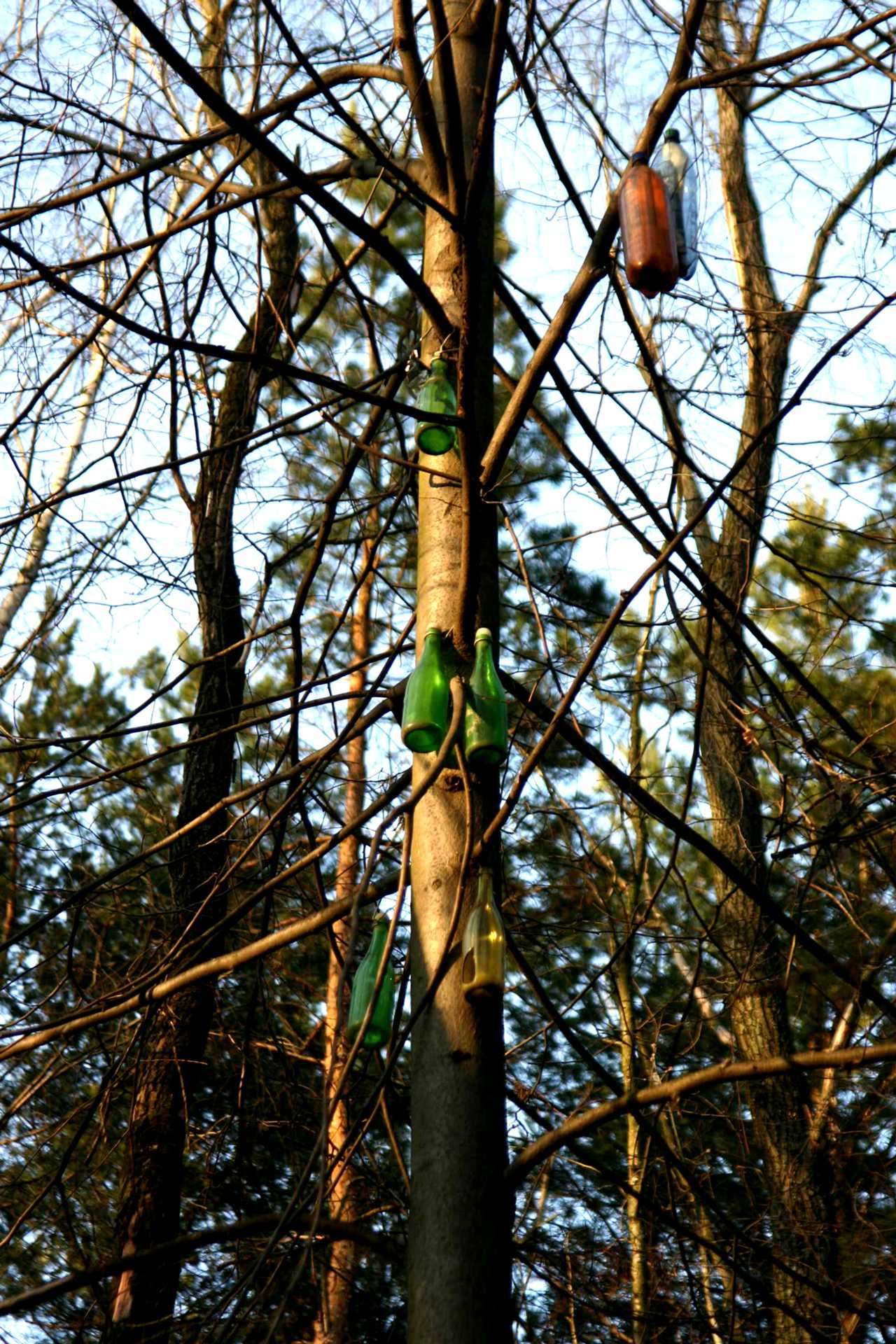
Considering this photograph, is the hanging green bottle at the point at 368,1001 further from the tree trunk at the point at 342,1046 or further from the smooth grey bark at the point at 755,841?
the smooth grey bark at the point at 755,841

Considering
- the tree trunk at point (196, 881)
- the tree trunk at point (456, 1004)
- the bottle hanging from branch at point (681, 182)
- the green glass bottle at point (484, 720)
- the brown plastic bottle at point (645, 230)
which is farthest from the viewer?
the tree trunk at point (196, 881)

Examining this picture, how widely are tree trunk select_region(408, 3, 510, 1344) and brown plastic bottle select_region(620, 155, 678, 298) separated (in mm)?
276

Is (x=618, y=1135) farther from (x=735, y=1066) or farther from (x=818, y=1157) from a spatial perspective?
(x=735, y=1066)

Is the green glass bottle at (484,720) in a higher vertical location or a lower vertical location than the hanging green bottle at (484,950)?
Answer: higher

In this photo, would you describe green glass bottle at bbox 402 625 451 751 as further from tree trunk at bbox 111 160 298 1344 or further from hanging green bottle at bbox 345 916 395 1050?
tree trunk at bbox 111 160 298 1344

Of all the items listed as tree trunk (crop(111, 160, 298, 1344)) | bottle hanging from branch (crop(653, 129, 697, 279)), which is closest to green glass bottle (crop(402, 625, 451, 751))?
tree trunk (crop(111, 160, 298, 1344))

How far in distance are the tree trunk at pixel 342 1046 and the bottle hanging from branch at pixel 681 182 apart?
1.18m

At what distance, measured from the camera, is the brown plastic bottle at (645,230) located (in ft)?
7.32

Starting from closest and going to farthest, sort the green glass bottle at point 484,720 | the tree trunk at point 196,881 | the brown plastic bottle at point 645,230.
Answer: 1. the brown plastic bottle at point 645,230
2. the green glass bottle at point 484,720
3. the tree trunk at point 196,881

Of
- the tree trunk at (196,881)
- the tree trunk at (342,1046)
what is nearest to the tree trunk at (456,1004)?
the tree trunk at (342,1046)

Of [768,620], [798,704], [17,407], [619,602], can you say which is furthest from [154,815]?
[768,620]

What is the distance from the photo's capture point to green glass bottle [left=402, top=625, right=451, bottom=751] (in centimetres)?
249

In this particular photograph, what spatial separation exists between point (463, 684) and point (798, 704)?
106 inches

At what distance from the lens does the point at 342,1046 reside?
2.33 meters
